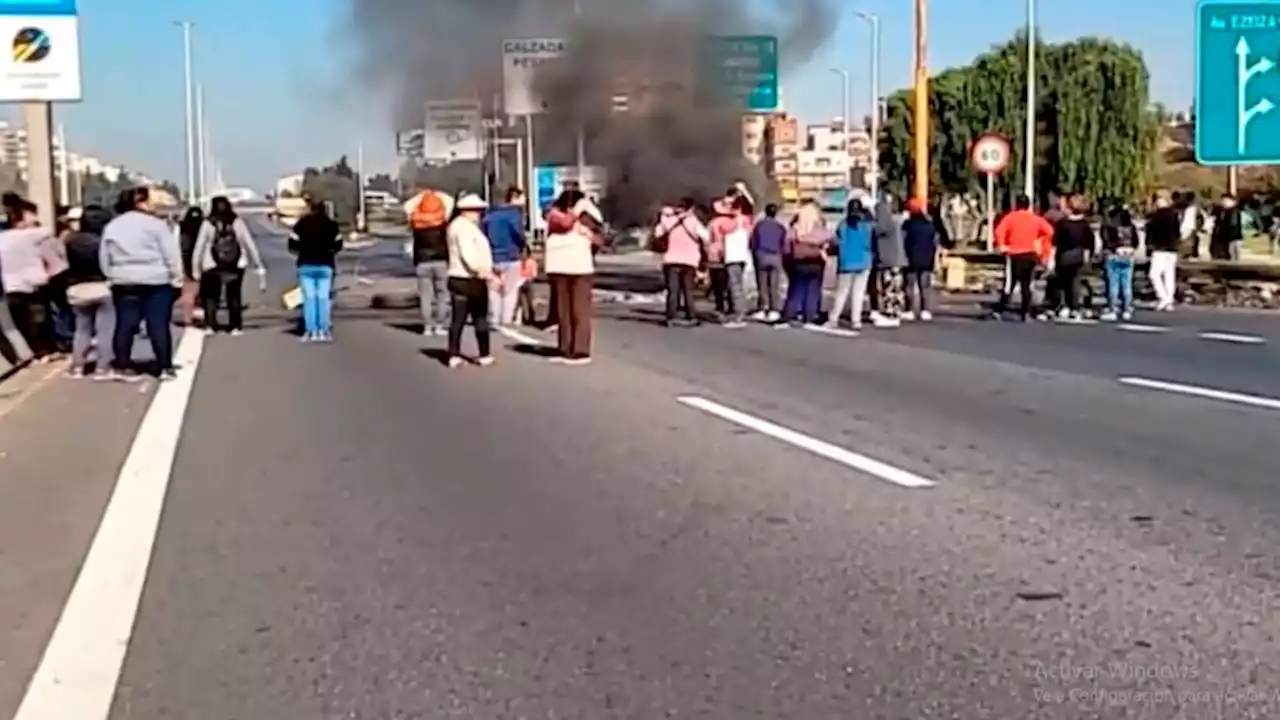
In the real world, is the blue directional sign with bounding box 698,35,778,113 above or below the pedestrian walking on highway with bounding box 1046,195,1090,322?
above

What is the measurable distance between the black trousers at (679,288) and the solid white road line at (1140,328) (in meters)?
5.27

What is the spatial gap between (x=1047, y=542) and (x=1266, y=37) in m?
16.8

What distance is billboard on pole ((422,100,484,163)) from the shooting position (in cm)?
4394

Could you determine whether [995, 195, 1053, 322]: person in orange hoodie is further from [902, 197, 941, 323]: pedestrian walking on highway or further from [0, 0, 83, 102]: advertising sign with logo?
[0, 0, 83, 102]: advertising sign with logo

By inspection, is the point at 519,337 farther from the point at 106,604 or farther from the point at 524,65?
the point at 524,65

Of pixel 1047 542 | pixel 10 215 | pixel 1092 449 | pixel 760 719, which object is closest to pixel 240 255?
pixel 10 215

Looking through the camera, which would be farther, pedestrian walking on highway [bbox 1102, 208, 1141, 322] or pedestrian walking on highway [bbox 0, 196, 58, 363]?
pedestrian walking on highway [bbox 1102, 208, 1141, 322]

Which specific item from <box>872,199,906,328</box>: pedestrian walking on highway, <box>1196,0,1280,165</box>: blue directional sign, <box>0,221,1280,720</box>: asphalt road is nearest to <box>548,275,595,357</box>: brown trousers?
<box>0,221,1280,720</box>: asphalt road

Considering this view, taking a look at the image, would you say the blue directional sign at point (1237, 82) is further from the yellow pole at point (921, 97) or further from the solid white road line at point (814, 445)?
the solid white road line at point (814, 445)

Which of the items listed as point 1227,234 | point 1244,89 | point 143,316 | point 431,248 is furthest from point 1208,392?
point 1227,234

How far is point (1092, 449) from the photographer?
11016mm

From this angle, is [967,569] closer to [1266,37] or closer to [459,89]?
[1266,37]

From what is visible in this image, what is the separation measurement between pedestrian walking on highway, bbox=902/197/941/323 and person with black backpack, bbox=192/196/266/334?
830cm

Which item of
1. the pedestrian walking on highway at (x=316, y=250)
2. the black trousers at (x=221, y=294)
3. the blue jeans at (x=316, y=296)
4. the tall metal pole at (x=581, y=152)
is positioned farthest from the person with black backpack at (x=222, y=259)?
the tall metal pole at (x=581, y=152)
